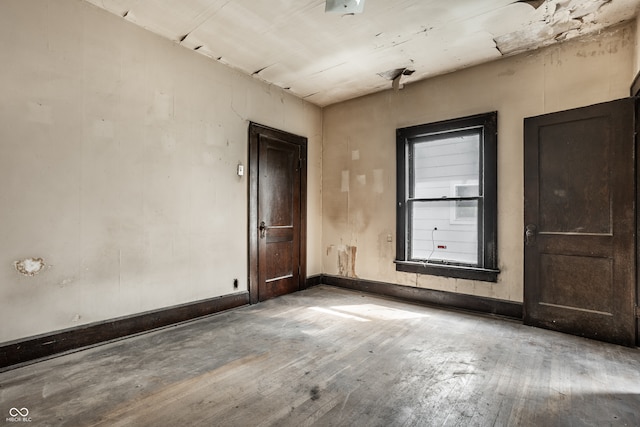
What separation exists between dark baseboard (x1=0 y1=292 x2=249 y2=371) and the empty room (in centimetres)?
2

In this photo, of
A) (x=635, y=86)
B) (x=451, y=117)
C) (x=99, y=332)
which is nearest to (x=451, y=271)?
(x=451, y=117)

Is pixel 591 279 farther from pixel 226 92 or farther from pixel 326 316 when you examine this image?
pixel 226 92

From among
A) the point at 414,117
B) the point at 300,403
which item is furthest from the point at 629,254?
the point at 300,403

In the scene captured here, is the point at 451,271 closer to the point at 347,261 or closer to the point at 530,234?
the point at 530,234

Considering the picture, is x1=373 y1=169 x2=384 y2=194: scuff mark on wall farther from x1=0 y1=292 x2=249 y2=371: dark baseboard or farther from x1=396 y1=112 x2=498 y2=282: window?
x1=0 y1=292 x2=249 y2=371: dark baseboard

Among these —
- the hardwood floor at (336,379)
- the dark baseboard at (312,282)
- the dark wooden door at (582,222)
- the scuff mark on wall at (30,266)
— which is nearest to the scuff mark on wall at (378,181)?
the dark baseboard at (312,282)

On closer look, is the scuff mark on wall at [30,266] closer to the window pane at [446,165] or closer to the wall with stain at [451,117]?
the wall with stain at [451,117]

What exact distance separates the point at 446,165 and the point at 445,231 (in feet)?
2.81

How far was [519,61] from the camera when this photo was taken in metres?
3.65

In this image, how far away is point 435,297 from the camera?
4.21 meters

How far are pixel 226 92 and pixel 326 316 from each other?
2952mm

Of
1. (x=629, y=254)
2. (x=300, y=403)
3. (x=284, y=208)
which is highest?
(x=284, y=208)

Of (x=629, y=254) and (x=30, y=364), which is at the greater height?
(x=629, y=254)

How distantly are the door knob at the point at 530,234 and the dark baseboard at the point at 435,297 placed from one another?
724 millimetres
